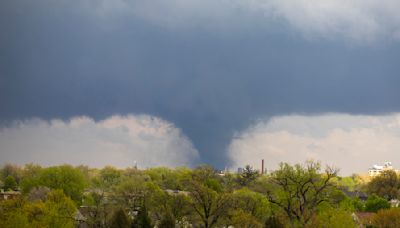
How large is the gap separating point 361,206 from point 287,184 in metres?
56.1

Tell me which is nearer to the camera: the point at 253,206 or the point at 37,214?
the point at 37,214

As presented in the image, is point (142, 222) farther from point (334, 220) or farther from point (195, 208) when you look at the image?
point (334, 220)

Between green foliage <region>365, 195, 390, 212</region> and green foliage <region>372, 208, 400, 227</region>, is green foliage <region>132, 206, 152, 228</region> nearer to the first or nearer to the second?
green foliage <region>372, 208, 400, 227</region>

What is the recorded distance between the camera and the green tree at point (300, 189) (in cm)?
9719

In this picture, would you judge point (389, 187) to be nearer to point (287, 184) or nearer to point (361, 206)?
point (361, 206)

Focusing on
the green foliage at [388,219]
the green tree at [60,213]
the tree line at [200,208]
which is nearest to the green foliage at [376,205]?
the tree line at [200,208]

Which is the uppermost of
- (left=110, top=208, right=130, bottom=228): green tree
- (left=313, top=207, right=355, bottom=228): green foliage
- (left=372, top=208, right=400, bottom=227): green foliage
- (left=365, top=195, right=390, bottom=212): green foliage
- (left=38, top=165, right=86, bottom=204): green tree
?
(left=38, top=165, right=86, bottom=204): green tree

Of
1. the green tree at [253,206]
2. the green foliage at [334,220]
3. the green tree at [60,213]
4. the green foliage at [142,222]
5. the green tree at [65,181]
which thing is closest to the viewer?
the green tree at [60,213]

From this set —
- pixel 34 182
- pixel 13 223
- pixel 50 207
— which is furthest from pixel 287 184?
pixel 34 182

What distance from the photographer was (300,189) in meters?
98.9

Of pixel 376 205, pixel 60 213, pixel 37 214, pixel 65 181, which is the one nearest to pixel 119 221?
pixel 60 213

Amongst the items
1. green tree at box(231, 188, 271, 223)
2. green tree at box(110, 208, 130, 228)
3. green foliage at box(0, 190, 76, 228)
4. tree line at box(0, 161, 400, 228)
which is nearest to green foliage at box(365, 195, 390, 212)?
tree line at box(0, 161, 400, 228)

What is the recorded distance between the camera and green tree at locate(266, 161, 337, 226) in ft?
319

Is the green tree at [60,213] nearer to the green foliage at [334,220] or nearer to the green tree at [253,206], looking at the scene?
the green tree at [253,206]
